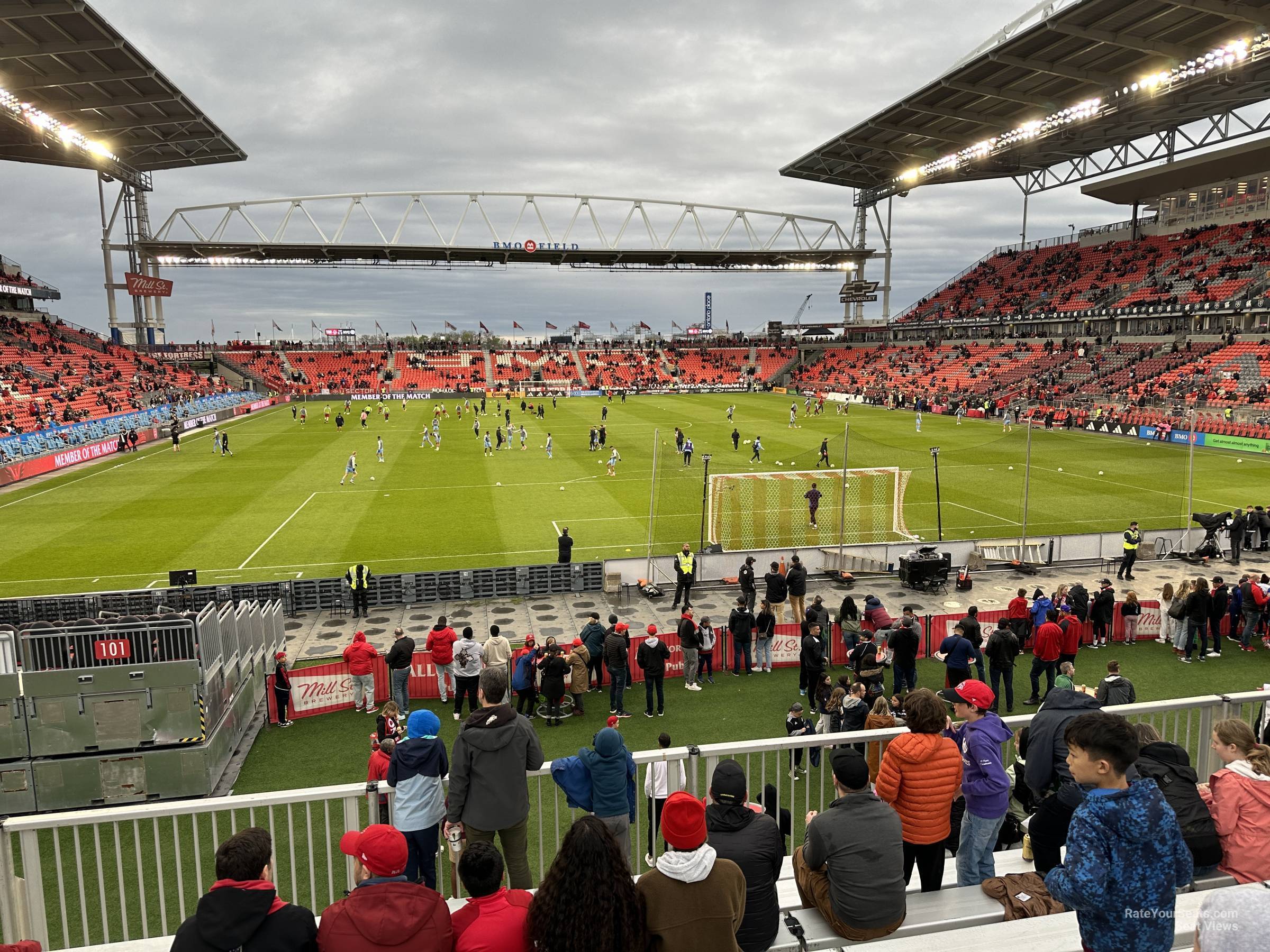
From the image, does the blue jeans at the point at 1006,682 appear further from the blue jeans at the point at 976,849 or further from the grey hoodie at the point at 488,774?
the grey hoodie at the point at 488,774

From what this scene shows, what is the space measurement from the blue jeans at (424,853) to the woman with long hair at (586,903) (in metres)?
2.54

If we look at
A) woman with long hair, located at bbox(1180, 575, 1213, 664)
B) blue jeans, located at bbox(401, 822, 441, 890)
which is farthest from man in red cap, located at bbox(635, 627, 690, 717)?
woman with long hair, located at bbox(1180, 575, 1213, 664)

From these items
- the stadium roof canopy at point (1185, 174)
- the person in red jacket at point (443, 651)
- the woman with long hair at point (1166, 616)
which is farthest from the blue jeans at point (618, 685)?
the stadium roof canopy at point (1185, 174)

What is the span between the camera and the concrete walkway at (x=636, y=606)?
1573 cm

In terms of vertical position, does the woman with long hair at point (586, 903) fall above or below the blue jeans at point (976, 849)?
above

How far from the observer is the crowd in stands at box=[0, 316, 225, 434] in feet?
137

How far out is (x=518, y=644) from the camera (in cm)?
1492

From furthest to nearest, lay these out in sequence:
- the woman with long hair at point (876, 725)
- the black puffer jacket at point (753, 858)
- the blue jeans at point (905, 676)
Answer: the blue jeans at point (905, 676) < the woman with long hair at point (876, 725) < the black puffer jacket at point (753, 858)

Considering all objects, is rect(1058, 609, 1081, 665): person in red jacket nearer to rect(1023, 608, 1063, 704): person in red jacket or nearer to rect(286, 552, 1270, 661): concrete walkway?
rect(1023, 608, 1063, 704): person in red jacket

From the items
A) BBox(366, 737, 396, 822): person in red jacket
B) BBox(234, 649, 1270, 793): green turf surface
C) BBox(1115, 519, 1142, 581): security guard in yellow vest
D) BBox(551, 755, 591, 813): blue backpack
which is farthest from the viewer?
BBox(1115, 519, 1142, 581): security guard in yellow vest

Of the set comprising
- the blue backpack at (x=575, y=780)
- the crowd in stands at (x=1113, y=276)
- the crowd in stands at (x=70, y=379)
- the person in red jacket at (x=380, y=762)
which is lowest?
the person in red jacket at (x=380, y=762)

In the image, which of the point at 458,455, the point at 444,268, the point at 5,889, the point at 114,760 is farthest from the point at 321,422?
the point at 5,889

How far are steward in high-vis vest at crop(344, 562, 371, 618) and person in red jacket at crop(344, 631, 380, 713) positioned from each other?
476 centimetres

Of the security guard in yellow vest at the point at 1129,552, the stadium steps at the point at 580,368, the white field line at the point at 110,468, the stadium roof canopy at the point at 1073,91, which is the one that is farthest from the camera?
the stadium steps at the point at 580,368
